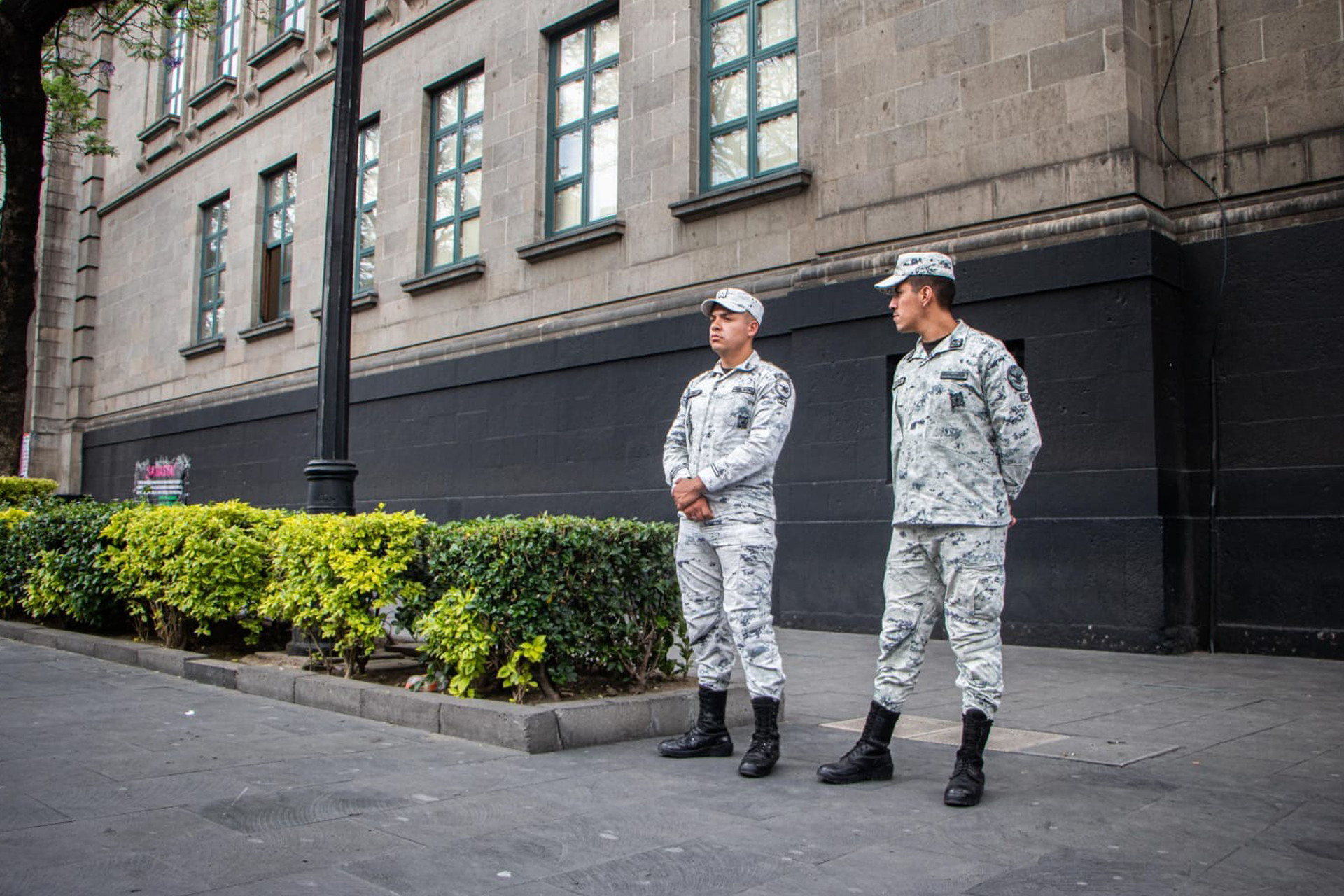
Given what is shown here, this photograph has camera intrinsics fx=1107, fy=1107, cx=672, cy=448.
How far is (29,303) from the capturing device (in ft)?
42.4

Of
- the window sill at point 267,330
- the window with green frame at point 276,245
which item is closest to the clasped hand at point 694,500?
the window sill at point 267,330

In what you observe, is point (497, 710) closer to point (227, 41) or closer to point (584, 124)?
point (584, 124)

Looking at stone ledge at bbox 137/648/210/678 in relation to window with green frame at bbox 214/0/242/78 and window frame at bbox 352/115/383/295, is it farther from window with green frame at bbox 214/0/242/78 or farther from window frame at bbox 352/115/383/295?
window with green frame at bbox 214/0/242/78

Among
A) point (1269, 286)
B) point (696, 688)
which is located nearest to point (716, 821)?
point (696, 688)

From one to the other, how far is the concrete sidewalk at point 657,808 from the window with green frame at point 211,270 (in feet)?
50.3

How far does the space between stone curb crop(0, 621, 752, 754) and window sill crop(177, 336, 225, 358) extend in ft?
45.8

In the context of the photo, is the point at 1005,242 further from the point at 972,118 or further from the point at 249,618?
the point at 249,618

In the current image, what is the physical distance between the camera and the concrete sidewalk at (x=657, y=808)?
10.3 ft

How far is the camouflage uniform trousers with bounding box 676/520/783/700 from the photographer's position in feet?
15.0

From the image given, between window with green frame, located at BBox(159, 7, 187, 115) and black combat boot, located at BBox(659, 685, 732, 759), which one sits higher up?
window with green frame, located at BBox(159, 7, 187, 115)

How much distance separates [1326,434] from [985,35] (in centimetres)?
413

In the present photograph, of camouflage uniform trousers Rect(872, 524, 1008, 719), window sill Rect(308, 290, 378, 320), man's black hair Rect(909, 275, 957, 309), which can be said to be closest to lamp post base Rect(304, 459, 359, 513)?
camouflage uniform trousers Rect(872, 524, 1008, 719)

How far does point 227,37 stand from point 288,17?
2.63m

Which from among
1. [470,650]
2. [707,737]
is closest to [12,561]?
[470,650]
